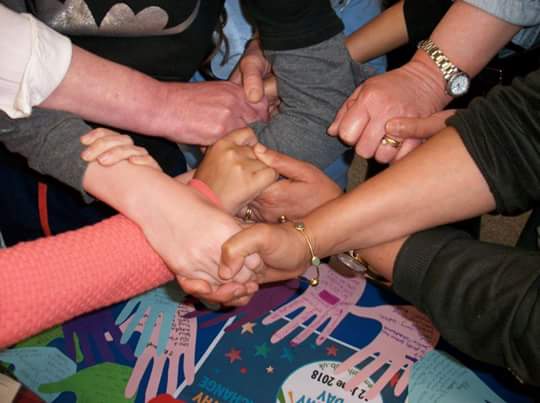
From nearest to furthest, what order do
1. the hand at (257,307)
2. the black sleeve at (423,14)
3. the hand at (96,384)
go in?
the black sleeve at (423,14), the hand at (96,384), the hand at (257,307)

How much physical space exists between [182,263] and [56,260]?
0.16 meters

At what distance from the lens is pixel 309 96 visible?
0.81 meters

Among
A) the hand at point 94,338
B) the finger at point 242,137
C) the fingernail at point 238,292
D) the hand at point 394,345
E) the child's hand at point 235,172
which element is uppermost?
the finger at point 242,137

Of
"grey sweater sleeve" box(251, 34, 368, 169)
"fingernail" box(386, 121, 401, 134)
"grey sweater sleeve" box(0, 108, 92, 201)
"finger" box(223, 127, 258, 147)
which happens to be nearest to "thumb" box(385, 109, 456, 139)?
"fingernail" box(386, 121, 401, 134)

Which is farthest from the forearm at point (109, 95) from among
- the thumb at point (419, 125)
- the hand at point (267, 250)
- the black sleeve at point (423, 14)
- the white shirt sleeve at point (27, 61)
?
the black sleeve at point (423, 14)

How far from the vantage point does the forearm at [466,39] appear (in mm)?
750

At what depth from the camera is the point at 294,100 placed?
0.82 meters

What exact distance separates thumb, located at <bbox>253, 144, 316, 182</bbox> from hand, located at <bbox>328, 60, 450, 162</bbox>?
8cm

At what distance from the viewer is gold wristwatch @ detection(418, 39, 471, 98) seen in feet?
2.62

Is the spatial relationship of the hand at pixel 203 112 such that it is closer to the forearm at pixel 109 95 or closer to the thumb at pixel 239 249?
the forearm at pixel 109 95

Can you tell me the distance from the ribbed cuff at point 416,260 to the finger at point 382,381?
0.39 m

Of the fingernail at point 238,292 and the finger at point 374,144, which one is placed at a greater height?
the finger at point 374,144

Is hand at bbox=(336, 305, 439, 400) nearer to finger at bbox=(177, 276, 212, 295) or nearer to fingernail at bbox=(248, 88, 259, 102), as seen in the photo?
finger at bbox=(177, 276, 212, 295)

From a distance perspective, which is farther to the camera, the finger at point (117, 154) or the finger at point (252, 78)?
the finger at point (252, 78)
